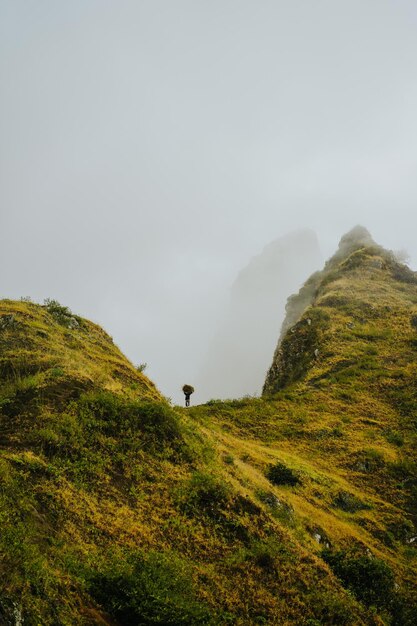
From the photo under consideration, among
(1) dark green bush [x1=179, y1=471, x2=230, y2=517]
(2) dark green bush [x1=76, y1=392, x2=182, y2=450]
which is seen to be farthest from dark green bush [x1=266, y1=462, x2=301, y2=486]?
(1) dark green bush [x1=179, y1=471, x2=230, y2=517]

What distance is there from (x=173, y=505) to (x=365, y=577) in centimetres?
828

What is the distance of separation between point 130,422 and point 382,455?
20.5 metres

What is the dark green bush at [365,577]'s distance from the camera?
1822 centimetres

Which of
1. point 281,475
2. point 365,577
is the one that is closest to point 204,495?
point 365,577

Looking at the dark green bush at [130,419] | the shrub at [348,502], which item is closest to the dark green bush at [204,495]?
the dark green bush at [130,419]

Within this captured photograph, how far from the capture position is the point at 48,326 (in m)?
33.3

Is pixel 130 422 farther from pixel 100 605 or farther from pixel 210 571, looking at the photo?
pixel 100 605

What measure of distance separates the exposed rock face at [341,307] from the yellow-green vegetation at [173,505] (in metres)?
16.6

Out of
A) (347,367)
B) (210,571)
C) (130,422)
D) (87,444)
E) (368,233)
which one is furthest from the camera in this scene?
(368,233)

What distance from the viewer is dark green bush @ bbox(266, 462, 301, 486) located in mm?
27748

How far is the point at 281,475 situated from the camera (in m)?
28.2

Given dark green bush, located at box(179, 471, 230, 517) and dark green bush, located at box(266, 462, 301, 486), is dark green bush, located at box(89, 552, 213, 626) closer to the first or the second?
dark green bush, located at box(179, 471, 230, 517)

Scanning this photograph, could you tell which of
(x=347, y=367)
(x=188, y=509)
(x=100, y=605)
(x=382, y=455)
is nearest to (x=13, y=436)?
(x=188, y=509)

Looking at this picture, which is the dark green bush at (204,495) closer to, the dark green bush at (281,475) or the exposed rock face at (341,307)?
the dark green bush at (281,475)
